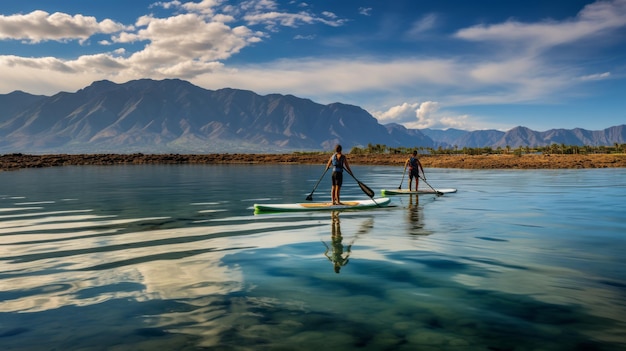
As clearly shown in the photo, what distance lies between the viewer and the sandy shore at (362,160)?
71.9 metres

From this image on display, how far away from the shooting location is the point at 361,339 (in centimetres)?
697

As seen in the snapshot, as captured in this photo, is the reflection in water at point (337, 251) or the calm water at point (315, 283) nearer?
the calm water at point (315, 283)

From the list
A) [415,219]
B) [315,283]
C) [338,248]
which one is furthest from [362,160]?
[315,283]

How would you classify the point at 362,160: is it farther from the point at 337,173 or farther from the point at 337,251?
the point at 337,251

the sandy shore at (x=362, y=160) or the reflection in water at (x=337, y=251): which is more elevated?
the sandy shore at (x=362, y=160)

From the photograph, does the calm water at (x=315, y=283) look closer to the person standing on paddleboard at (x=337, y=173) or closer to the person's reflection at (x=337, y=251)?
the person's reflection at (x=337, y=251)

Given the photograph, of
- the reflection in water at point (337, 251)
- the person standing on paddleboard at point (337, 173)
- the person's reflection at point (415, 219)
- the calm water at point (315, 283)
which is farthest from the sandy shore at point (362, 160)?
the reflection in water at point (337, 251)

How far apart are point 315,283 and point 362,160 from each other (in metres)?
91.9

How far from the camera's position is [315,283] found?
32.1ft

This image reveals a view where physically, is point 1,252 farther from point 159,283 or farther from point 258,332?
point 258,332

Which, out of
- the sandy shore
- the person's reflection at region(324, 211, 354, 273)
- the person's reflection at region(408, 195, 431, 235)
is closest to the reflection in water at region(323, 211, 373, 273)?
the person's reflection at region(324, 211, 354, 273)

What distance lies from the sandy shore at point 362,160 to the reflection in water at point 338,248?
61861 millimetres

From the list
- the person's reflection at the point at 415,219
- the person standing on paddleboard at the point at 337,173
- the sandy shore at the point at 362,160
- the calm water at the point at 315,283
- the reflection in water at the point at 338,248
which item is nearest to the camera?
the calm water at the point at 315,283

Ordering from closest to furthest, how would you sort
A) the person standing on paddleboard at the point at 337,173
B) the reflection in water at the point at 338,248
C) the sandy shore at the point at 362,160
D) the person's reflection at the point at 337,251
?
the person's reflection at the point at 337,251
the reflection in water at the point at 338,248
the person standing on paddleboard at the point at 337,173
the sandy shore at the point at 362,160
